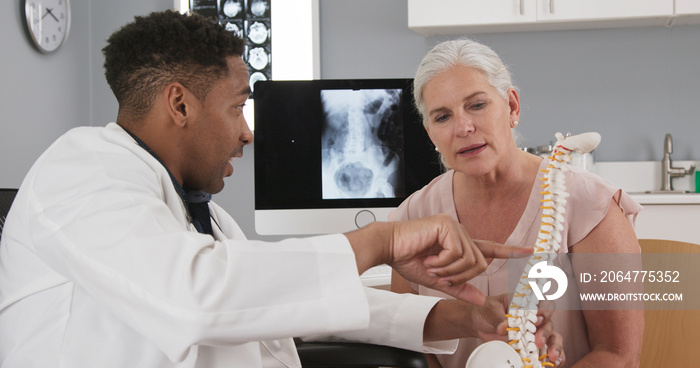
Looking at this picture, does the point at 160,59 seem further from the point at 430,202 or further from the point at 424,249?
the point at 430,202

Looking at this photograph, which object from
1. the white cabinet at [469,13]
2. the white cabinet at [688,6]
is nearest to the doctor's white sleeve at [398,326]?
the white cabinet at [469,13]

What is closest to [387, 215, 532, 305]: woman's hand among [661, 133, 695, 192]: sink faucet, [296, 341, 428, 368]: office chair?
[296, 341, 428, 368]: office chair

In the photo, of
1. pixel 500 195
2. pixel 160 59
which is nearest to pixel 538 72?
pixel 500 195

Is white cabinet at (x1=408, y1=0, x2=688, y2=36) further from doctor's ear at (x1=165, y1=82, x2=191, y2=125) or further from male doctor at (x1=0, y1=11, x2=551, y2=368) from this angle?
doctor's ear at (x1=165, y1=82, x2=191, y2=125)

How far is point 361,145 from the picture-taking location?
2.10m

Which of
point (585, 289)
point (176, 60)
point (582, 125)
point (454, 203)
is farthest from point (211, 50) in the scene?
point (582, 125)

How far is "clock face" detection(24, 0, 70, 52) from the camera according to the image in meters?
2.95

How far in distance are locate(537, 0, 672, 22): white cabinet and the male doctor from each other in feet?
7.30

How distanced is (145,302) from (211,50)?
0.51 m

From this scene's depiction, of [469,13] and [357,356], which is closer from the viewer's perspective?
[357,356]

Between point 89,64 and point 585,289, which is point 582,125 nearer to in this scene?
point 585,289

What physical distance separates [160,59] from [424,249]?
54 cm

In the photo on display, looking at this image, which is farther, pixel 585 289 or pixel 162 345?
pixel 585 289

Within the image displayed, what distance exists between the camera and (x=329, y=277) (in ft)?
2.60
